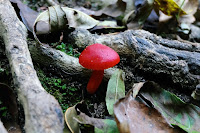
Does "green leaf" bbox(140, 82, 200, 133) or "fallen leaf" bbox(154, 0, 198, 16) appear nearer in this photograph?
"green leaf" bbox(140, 82, 200, 133)

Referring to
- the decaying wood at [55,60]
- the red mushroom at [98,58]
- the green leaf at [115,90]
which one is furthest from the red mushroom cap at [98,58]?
the decaying wood at [55,60]

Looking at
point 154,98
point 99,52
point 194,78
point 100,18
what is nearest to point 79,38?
point 99,52

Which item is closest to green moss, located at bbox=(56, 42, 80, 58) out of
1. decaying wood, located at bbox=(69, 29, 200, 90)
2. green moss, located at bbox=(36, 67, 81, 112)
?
decaying wood, located at bbox=(69, 29, 200, 90)

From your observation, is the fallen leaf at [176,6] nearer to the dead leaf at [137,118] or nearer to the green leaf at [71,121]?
the dead leaf at [137,118]

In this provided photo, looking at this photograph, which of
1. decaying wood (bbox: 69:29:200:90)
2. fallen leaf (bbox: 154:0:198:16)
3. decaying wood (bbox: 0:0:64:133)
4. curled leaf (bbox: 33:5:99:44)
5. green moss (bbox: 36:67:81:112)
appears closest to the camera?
decaying wood (bbox: 0:0:64:133)

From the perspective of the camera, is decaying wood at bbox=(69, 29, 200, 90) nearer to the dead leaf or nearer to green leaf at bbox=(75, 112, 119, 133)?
the dead leaf

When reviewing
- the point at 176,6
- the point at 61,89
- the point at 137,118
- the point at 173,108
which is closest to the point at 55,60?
the point at 61,89

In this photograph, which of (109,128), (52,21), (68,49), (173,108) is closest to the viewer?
(109,128)

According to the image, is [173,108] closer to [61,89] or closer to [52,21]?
[61,89]
